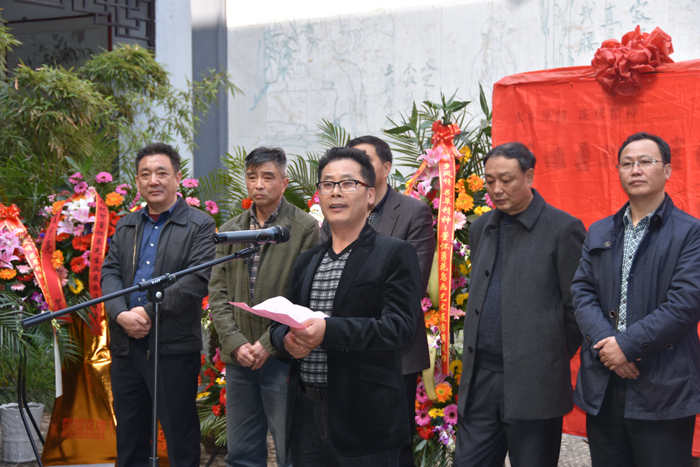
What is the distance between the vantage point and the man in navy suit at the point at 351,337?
2051 millimetres

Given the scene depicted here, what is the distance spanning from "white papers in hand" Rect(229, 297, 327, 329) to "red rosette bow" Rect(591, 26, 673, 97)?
213cm

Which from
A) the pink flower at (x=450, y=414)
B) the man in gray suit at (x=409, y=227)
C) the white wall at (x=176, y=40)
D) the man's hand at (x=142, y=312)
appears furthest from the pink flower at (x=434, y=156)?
the white wall at (x=176, y=40)

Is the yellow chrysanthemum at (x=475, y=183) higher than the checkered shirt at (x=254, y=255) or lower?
higher

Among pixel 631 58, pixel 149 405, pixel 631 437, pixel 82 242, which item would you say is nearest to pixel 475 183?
pixel 631 58

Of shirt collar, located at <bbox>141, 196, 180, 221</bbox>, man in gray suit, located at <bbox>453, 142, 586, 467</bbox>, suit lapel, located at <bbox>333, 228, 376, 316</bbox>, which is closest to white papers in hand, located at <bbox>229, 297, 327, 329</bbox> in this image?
suit lapel, located at <bbox>333, 228, 376, 316</bbox>

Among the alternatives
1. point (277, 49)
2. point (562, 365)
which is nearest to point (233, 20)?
point (277, 49)

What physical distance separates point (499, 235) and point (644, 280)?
57 cm

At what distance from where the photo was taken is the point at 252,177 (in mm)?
3092

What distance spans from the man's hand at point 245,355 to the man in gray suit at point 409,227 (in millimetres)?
653

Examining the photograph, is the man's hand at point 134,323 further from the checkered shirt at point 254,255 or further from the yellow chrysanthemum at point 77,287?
the yellow chrysanthemum at point 77,287

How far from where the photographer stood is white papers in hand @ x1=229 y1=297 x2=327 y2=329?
184cm

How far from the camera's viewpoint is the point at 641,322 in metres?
2.31

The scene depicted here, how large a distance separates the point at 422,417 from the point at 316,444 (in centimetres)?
141

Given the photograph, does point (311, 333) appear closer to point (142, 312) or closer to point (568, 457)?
point (142, 312)
